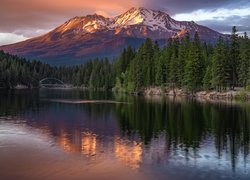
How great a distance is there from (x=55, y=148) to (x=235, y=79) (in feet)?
323

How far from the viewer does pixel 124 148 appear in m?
39.3

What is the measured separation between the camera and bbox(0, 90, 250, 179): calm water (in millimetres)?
30203

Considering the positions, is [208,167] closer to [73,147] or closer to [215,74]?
[73,147]

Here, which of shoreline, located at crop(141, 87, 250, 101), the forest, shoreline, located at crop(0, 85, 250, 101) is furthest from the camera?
the forest

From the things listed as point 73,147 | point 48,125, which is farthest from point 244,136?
point 48,125

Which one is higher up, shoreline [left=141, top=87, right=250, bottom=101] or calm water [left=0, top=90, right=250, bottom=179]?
shoreline [left=141, top=87, right=250, bottom=101]

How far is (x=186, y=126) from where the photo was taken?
184 ft

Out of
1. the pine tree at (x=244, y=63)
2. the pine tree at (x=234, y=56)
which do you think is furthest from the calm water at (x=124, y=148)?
the pine tree at (x=234, y=56)

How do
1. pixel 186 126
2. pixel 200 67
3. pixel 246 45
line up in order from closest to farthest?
pixel 186 126, pixel 246 45, pixel 200 67

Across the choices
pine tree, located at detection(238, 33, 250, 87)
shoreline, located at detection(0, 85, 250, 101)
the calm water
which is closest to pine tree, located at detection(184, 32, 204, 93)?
shoreline, located at detection(0, 85, 250, 101)

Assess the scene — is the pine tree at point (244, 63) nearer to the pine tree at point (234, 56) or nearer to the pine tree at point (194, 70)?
the pine tree at point (234, 56)

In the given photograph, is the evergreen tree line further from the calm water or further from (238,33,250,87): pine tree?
the calm water

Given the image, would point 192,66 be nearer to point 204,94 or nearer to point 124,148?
point 204,94

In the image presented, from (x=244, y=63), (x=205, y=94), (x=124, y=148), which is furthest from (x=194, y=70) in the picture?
(x=124, y=148)
